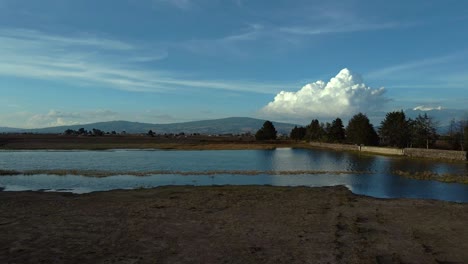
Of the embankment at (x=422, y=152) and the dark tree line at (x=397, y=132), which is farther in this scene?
the dark tree line at (x=397, y=132)

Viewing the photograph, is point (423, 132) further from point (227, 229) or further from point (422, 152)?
point (227, 229)

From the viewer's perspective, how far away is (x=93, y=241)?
15586 mm

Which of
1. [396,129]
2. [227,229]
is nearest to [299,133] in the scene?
[396,129]

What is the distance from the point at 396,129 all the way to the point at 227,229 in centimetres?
8802

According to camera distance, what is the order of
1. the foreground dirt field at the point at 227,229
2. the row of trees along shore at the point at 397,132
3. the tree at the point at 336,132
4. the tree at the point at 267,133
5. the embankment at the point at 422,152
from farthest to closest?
the tree at the point at 267,133, the tree at the point at 336,132, the row of trees along shore at the point at 397,132, the embankment at the point at 422,152, the foreground dirt field at the point at 227,229

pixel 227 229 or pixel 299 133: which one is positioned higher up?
pixel 299 133

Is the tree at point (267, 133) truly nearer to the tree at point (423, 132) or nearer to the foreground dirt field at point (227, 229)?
the tree at point (423, 132)

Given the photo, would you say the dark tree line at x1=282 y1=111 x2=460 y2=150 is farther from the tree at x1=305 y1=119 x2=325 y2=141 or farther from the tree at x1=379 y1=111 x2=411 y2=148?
the tree at x1=305 y1=119 x2=325 y2=141

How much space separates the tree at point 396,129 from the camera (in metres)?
94.9

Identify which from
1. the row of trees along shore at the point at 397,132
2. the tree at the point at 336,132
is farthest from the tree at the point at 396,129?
the tree at the point at 336,132

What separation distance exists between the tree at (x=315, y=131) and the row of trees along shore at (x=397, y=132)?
115 inches

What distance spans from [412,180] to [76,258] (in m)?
36.6

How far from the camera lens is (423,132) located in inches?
3484

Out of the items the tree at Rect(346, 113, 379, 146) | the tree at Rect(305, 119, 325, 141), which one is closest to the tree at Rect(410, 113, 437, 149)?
the tree at Rect(346, 113, 379, 146)
